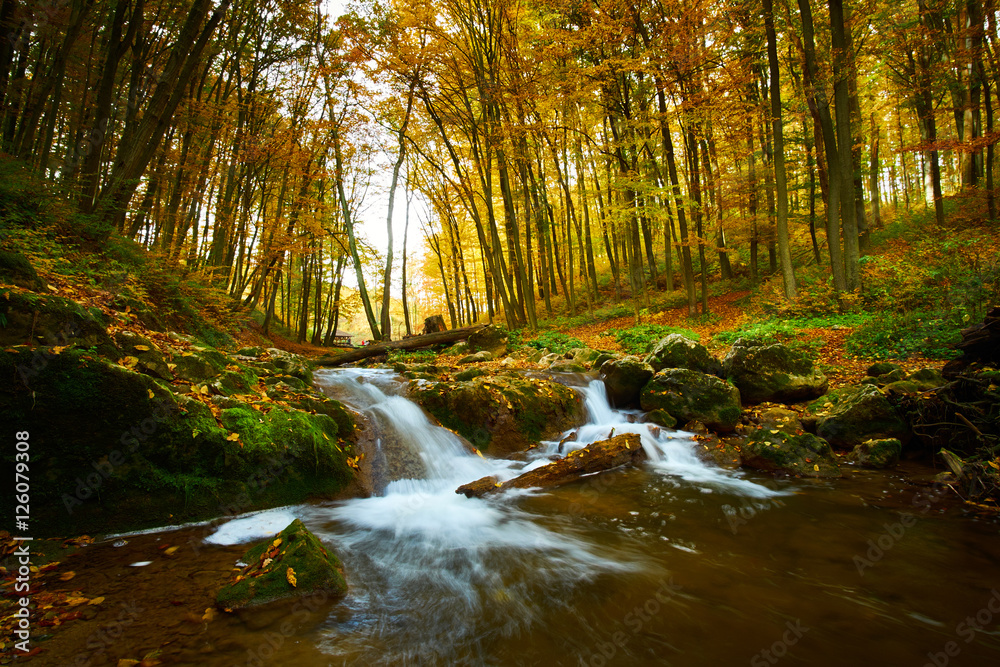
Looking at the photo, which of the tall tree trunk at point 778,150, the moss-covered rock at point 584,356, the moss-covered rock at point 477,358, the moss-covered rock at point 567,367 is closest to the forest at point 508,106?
the tall tree trunk at point 778,150

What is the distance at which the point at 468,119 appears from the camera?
16.2 metres

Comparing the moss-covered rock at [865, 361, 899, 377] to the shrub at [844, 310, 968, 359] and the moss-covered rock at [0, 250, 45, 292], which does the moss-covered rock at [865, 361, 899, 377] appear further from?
the moss-covered rock at [0, 250, 45, 292]

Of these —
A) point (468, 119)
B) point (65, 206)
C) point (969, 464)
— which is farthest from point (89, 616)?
point (468, 119)

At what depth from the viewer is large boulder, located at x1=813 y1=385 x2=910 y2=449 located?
Result: 5.87m

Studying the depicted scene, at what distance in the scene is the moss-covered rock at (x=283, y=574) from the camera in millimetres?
2850

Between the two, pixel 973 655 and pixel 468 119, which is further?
pixel 468 119

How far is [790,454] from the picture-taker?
5.73m

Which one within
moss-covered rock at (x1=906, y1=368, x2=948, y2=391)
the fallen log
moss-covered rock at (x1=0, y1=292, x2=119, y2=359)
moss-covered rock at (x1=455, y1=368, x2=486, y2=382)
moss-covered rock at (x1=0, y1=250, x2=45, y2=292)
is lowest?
moss-covered rock at (x1=906, y1=368, x2=948, y2=391)

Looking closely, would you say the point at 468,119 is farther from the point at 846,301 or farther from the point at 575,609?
the point at 575,609

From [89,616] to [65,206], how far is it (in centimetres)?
664

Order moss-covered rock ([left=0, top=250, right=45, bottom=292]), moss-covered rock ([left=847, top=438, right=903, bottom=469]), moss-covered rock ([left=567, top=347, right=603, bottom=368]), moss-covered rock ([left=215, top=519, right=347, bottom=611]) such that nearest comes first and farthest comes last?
moss-covered rock ([left=215, top=519, right=347, bottom=611])
moss-covered rock ([left=0, top=250, right=45, bottom=292])
moss-covered rock ([left=847, top=438, right=903, bottom=469])
moss-covered rock ([left=567, top=347, right=603, bottom=368])

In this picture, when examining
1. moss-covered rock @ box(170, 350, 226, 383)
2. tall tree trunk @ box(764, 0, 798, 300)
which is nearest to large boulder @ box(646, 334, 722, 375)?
tall tree trunk @ box(764, 0, 798, 300)

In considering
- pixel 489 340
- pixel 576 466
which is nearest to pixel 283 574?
pixel 576 466

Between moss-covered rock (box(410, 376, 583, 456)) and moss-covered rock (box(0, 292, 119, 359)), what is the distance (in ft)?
14.4
